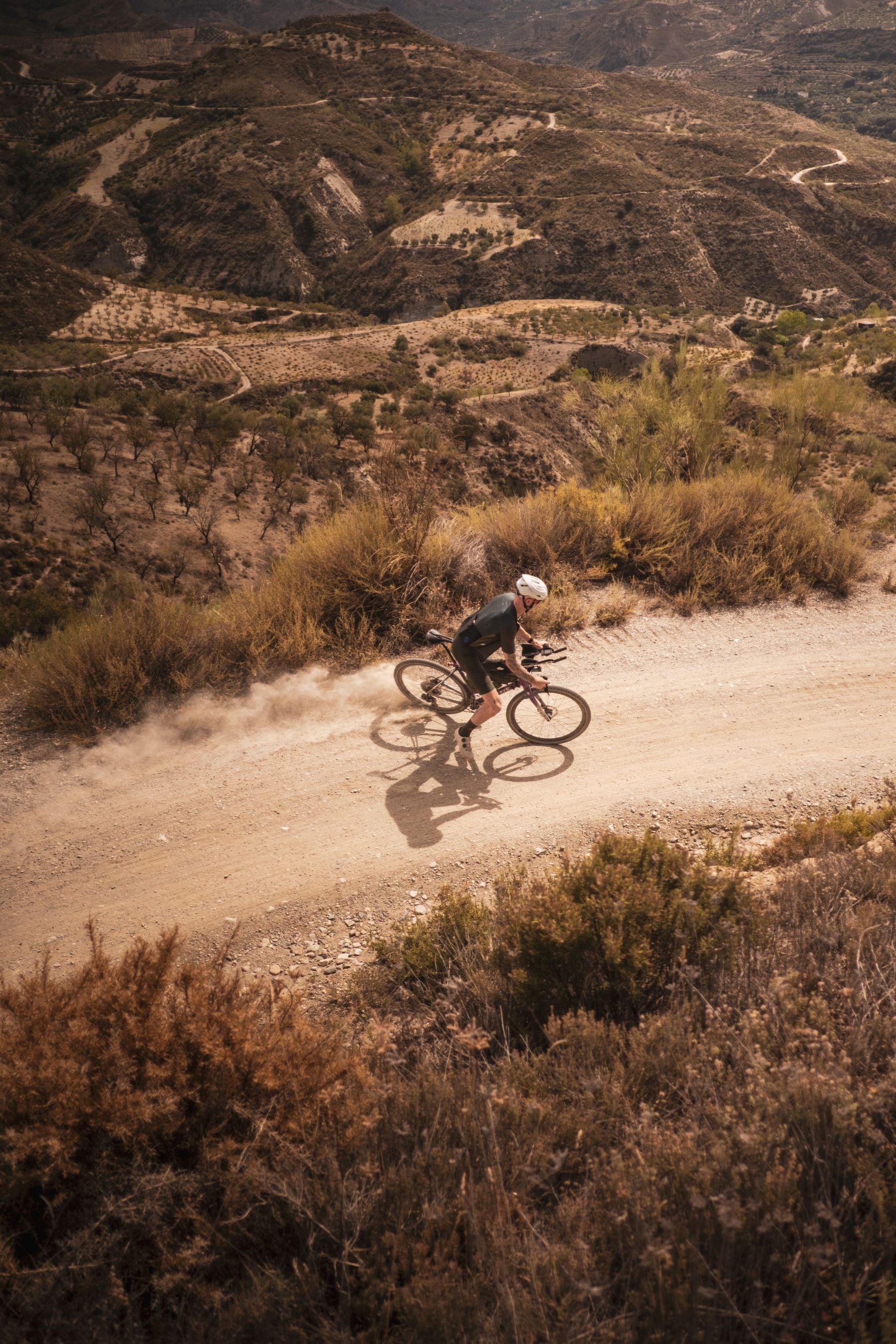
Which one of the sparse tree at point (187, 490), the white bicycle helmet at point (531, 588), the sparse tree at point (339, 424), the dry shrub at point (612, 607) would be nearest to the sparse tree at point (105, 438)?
the sparse tree at point (187, 490)

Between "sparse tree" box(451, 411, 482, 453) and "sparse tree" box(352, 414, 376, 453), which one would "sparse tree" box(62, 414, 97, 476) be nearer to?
"sparse tree" box(352, 414, 376, 453)

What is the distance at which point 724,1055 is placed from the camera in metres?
3.09

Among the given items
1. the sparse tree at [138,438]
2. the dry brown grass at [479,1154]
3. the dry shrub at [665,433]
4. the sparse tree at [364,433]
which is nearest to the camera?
the dry brown grass at [479,1154]

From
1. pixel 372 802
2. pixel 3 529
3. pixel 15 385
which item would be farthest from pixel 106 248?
pixel 372 802

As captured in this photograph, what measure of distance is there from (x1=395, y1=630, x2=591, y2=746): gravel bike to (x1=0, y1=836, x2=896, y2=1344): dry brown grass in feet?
8.59

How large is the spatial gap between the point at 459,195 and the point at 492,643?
328 ft

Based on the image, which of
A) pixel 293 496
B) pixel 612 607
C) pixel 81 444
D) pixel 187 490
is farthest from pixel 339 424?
pixel 612 607

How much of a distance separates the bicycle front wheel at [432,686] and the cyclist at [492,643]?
387 mm

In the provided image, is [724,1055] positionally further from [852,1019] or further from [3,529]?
[3,529]

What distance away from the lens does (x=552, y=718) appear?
6207 millimetres

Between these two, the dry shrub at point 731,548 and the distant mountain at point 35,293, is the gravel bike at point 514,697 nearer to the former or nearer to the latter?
the dry shrub at point 731,548

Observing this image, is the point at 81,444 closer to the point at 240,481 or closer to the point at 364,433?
the point at 240,481

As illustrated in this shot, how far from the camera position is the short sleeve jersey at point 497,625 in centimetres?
561

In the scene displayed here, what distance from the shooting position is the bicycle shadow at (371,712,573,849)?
559 centimetres
